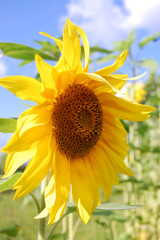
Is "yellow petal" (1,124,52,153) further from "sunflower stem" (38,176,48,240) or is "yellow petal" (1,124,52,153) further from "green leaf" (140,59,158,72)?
"green leaf" (140,59,158,72)

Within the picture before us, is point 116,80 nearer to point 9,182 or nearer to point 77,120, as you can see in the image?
point 77,120

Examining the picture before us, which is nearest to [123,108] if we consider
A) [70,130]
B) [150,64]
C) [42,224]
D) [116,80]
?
[116,80]

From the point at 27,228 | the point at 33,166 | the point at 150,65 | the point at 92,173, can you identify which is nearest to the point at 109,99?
the point at 92,173

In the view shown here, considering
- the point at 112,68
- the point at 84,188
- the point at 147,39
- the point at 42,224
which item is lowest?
the point at 42,224

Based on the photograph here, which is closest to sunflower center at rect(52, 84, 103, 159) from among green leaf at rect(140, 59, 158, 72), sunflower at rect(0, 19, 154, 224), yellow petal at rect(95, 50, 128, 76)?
sunflower at rect(0, 19, 154, 224)

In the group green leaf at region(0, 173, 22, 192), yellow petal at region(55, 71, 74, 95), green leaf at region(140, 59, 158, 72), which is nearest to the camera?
green leaf at region(0, 173, 22, 192)

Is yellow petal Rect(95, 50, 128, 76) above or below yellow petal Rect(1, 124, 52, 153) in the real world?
above
